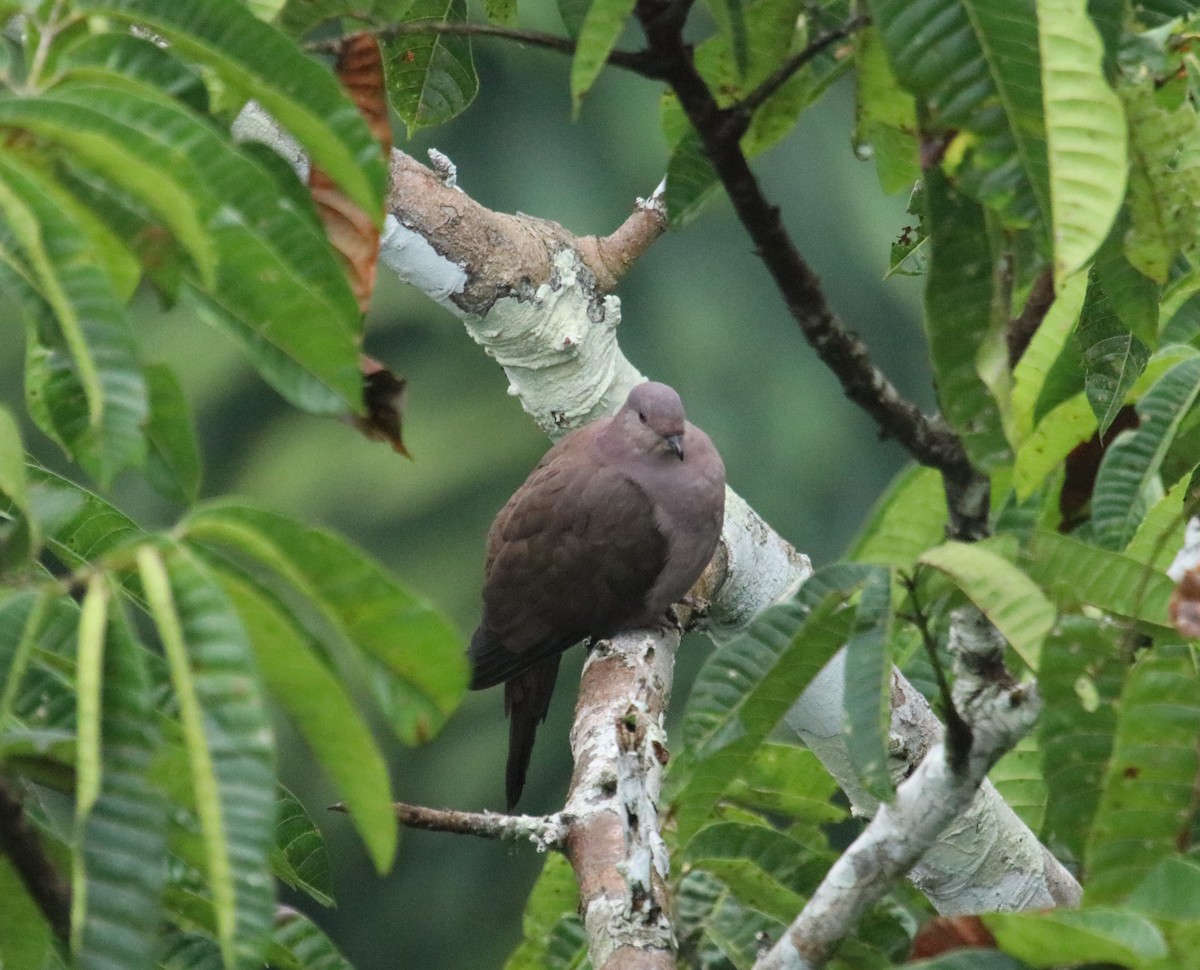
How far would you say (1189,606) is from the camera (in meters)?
0.69

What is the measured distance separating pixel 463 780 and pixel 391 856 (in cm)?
324

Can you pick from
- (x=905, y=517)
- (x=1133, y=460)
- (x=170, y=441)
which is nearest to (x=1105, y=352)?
(x=1133, y=460)

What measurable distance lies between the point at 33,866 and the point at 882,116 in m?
0.56

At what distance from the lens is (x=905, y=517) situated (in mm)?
1084

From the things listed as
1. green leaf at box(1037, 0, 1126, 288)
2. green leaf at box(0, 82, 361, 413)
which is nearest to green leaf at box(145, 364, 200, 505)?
green leaf at box(0, 82, 361, 413)

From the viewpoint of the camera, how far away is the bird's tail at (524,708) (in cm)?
207

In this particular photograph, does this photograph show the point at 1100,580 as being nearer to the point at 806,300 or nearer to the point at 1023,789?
the point at 806,300

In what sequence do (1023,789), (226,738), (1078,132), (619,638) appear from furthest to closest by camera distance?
(619,638) → (1023,789) → (1078,132) → (226,738)

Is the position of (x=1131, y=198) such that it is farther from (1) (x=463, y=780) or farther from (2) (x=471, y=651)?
(1) (x=463, y=780)

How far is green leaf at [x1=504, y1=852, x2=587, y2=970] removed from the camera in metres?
1.24

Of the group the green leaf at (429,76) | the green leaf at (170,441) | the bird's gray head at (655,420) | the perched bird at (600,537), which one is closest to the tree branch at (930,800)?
the green leaf at (170,441)

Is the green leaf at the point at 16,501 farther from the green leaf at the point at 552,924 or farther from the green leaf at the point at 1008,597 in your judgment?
the green leaf at the point at 552,924

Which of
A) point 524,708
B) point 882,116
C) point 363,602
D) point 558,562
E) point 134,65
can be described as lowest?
point 524,708

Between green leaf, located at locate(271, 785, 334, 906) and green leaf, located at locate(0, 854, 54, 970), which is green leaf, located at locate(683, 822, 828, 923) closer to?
green leaf, located at locate(271, 785, 334, 906)
